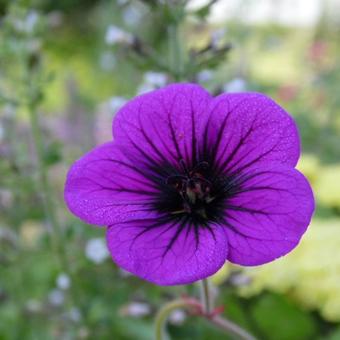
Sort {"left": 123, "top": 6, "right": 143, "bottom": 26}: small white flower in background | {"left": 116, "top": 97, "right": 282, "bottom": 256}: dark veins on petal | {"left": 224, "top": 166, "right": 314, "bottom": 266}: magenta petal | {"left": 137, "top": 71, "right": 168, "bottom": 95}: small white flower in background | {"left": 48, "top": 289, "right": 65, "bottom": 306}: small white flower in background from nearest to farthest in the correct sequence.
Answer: {"left": 224, "top": 166, "right": 314, "bottom": 266}: magenta petal
{"left": 116, "top": 97, "right": 282, "bottom": 256}: dark veins on petal
{"left": 137, "top": 71, "right": 168, "bottom": 95}: small white flower in background
{"left": 48, "top": 289, "right": 65, "bottom": 306}: small white flower in background
{"left": 123, "top": 6, "right": 143, "bottom": 26}: small white flower in background

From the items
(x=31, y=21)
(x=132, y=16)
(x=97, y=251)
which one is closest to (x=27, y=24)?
(x=31, y=21)

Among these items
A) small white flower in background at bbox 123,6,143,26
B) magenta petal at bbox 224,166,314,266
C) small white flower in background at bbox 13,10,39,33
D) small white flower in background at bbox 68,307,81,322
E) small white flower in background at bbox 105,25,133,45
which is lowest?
small white flower in background at bbox 68,307,81,322

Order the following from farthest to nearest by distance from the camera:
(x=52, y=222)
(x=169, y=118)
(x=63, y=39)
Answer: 1. (x=63, y=39)
2. (x=52, y=222)
3. (x=169, y=118)

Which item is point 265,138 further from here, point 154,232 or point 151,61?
point 151,61

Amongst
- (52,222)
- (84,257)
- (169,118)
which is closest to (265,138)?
(169,118)

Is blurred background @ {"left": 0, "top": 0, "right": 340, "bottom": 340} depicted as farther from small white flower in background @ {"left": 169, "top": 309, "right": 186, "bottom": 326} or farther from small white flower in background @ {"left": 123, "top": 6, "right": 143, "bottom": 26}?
small white flower in background @ {"left": 123, "top": 6, "right": 143, "bottom": 26}

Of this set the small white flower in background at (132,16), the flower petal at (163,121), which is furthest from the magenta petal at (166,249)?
the small white flower in background at (132,16)

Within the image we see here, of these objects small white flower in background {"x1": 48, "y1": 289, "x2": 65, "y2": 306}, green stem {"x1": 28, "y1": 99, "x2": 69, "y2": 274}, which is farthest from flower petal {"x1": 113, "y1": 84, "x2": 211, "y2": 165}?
Result: small white flower in background {"x1": 48, "y1": 289, "x2": 65, "y2": 306}

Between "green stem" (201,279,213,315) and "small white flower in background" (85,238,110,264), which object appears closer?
"green stem" (201,279,213,315)
